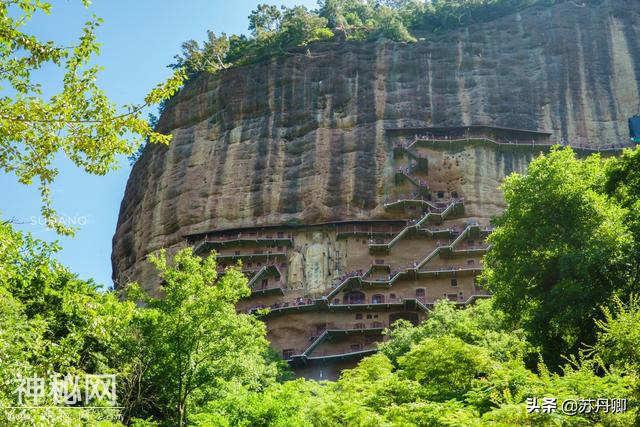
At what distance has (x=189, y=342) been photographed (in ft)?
62.2

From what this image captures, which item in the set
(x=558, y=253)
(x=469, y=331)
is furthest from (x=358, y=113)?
(x=558, y=253)

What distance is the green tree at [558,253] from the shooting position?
Result: 19500mm

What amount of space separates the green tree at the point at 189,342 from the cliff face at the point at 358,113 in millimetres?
24677

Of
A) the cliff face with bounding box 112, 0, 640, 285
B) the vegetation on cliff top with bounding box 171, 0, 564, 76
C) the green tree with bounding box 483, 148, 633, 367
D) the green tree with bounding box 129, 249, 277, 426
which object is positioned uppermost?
the vegetation on cliff top with bounding box 171, 0, 564, 76

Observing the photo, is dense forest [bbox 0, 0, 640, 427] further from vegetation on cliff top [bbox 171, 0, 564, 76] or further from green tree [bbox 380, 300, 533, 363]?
vegetation on cliff top [bbox 171, 0, 564, 76]

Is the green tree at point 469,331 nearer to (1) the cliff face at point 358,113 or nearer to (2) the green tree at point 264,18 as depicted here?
(1) the cliff face at point 358,113

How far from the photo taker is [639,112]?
153 ft

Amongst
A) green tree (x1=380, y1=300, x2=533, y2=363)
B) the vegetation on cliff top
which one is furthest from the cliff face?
green tree (x1=380, y1=300, x2=533, y2=363)

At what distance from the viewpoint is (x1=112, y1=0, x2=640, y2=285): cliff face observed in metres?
46.0

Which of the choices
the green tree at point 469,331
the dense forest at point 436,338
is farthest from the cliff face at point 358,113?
the dense forest at point 436,338

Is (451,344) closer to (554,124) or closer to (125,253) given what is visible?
(554,124)

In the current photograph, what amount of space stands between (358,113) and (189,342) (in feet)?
105

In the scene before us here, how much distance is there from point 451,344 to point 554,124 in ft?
112

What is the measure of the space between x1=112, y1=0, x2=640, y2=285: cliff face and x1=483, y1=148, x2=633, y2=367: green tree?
21130 millimetres
